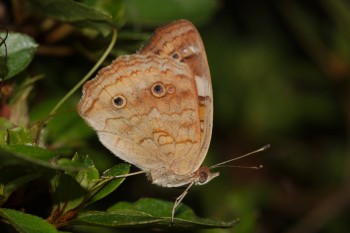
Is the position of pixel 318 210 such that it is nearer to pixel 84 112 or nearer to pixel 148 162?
pixel 148 162

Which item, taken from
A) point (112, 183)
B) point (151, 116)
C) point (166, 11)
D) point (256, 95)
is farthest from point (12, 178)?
point (256, 95)

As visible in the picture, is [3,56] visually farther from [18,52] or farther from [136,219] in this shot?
[136,219]

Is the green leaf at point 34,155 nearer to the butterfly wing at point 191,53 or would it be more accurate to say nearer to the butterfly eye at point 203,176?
the butterfly wing at point 191,53

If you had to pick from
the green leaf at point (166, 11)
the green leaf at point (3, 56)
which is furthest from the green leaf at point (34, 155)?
the green leaf at point (166, 11)

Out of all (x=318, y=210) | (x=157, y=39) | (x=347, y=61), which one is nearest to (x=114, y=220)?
(x=157, y=39)

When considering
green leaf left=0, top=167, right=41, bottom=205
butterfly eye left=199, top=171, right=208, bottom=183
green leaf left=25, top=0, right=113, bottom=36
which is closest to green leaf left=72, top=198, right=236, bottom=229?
green leaf left=0, top=167, right=41, bottom=205

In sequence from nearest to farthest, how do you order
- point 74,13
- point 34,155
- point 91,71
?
point 34,155, point 74,13, point 91,71

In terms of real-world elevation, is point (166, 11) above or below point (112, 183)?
above
